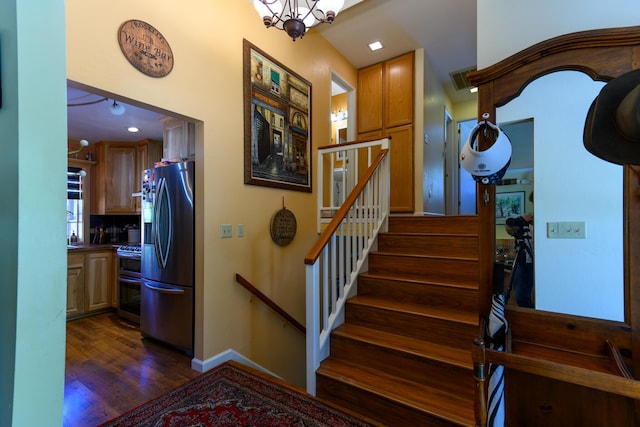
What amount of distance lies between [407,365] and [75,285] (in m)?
4.20

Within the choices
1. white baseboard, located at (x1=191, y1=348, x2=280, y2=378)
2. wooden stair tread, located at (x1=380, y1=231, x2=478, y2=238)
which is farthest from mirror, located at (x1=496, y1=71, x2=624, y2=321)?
white baseboard, located at (x1=191, y1=348, x2=280, y2=378)

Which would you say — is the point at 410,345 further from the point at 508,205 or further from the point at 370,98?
the point at 370,98

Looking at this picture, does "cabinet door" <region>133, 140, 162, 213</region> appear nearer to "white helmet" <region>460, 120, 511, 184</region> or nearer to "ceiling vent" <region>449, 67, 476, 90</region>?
"white helmet" <region>460, 120, 511, 184</region>

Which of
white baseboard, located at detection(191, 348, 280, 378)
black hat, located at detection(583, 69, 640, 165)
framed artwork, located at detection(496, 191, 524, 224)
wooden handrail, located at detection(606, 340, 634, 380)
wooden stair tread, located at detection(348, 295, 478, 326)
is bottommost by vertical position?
white baseboard, located at detection(191, 348, 280, 378)

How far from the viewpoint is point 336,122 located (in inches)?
211

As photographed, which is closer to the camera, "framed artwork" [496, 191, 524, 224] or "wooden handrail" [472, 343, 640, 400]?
"wooden handrail" [472, 343, 640, 400]

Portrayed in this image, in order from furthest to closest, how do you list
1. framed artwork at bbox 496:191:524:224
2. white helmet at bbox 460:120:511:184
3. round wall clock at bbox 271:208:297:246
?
round wall clock at bbox 271:208:297:246
framed artwork at bbox 496:191:524:224
white helmet at bbox 460:120:511:184

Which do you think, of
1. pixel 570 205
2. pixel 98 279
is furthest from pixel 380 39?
pixel 98 279

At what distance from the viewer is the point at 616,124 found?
85 centimetres

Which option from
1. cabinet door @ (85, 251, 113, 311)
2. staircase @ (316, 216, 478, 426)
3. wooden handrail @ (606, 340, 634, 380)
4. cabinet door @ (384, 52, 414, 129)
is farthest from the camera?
cabinet door @ (384, 52, 414, 129)

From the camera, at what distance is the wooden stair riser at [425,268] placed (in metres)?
2.39

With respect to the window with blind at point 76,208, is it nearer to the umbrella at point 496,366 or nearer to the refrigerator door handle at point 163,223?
the refrigerator door handle at point 163,223

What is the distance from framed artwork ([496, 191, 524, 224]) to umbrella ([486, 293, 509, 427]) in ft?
1.38

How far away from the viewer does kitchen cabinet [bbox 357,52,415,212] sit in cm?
405
